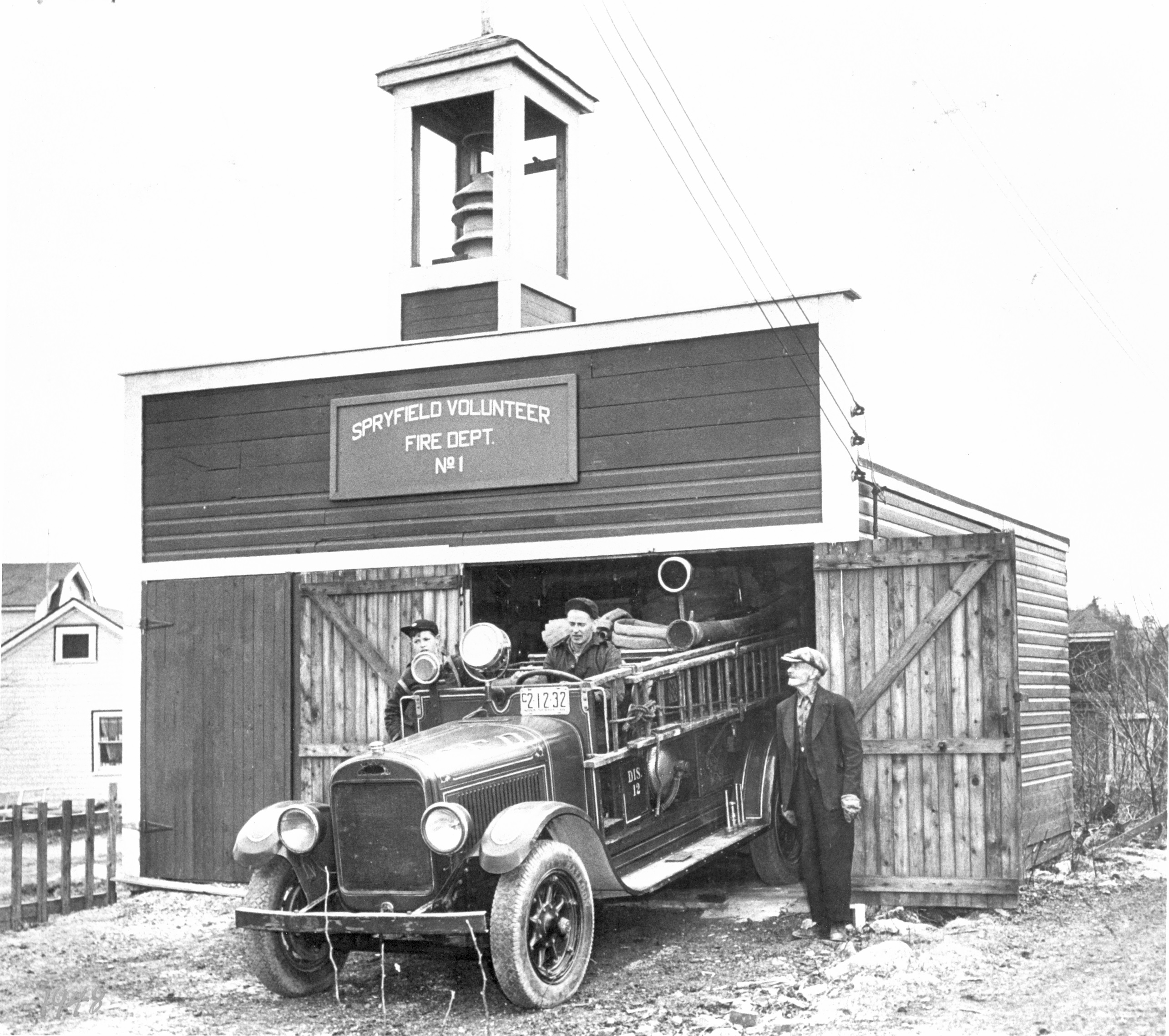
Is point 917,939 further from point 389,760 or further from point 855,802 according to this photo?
point 389,760

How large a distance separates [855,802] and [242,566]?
19.0 feet

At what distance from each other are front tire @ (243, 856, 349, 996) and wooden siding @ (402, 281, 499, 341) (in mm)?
5700

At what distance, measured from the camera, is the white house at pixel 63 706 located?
93.1ft

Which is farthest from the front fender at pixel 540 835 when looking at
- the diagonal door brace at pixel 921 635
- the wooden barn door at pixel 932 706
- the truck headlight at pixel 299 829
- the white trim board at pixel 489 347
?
the white trim board at pixel 489 347

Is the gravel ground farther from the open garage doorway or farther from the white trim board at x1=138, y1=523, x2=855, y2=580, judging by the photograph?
the white trim board at x1=138, y1=523, x2=855, y2=580

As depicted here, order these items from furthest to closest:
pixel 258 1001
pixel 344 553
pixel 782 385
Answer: pixel 344 553, pixel 782 385, pixel 258 1001

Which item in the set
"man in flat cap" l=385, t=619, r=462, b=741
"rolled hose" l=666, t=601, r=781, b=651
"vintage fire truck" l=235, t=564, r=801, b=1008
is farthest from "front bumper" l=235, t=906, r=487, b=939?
"rolled hose" l=666, t=601, r=781, b=651

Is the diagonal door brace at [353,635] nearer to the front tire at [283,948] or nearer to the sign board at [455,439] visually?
the sign board at [455,439]

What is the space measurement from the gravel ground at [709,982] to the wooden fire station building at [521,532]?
2.36 ft

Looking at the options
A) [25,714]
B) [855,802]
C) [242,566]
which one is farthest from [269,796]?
[25,714]

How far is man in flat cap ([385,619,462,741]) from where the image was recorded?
9219 millimetres

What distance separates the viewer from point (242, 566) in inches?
476

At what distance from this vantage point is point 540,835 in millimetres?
7832

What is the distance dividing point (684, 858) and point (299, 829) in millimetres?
2576
